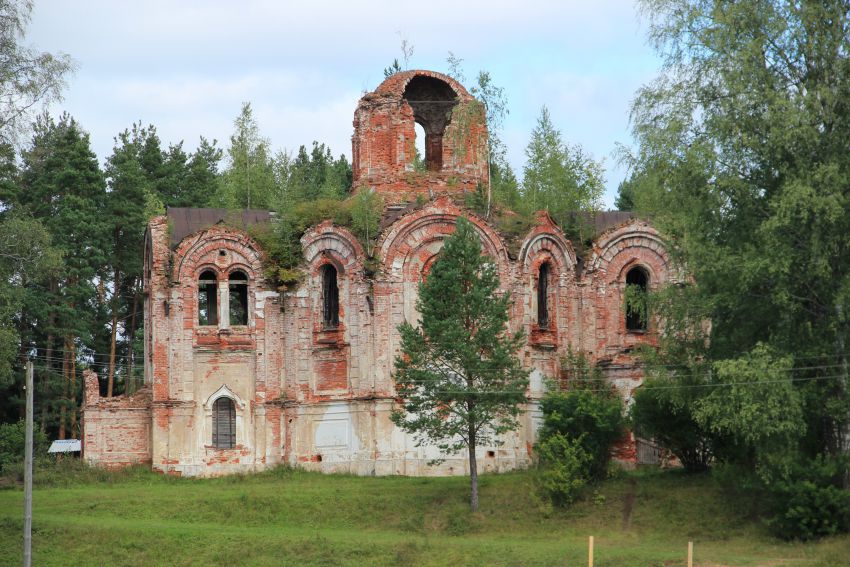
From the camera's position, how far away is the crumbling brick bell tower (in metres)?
44.0

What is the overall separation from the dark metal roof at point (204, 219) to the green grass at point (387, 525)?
7.27m

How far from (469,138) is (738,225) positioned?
14130mm

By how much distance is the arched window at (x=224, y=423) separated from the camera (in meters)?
42.0

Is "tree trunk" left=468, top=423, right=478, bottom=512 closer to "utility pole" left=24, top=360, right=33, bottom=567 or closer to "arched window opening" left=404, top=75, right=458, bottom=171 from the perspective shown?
"utility pole" left=24, top=360, right=33, bottom=567

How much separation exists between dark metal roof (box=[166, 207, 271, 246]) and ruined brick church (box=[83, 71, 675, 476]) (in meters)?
0.06

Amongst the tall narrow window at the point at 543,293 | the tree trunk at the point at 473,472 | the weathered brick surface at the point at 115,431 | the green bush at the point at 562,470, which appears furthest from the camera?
the tall narrow window at the point at 543,293

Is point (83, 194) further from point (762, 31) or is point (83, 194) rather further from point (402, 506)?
point (762, 31)

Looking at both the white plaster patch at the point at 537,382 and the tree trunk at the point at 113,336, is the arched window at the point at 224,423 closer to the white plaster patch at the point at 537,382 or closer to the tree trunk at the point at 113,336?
the white plaster patch at the point at 537,382

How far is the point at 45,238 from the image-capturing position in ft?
113

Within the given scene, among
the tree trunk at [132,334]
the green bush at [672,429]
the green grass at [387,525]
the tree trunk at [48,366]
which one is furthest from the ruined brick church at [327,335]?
the tree trunk at [132,334]

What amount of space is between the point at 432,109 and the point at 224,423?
11.4m

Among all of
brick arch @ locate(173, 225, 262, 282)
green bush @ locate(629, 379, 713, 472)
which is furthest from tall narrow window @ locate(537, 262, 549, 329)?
brick arch @ locate(173, 225, 262, 282)

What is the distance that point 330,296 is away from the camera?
1670 inches

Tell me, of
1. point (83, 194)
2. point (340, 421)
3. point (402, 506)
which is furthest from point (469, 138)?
point (83, 194)
